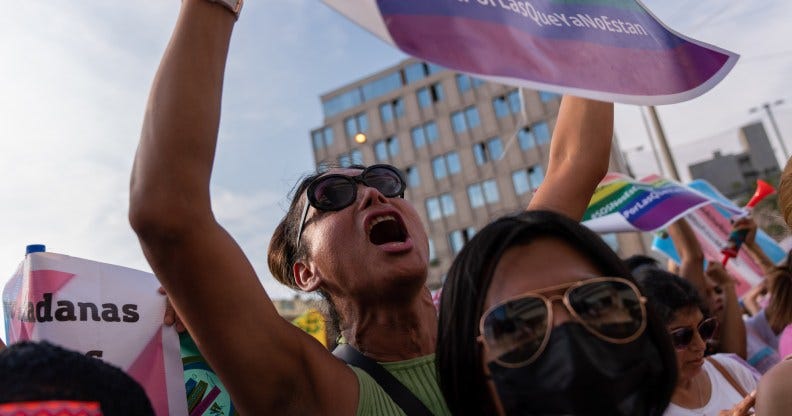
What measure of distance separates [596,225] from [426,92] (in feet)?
117

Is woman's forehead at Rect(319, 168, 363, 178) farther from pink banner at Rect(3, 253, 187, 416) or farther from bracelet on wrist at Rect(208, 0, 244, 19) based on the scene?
bracelet on wrist at Rect(208, 0, 244, 19)

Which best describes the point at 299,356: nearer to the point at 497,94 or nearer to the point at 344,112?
the point at 497,94

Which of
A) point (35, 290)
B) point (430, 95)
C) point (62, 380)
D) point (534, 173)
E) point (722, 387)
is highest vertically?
point (430, 95)

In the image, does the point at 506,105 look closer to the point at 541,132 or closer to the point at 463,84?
the point at 541,132

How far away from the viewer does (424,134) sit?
39.8m

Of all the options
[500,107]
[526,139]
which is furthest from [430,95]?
[526,139]

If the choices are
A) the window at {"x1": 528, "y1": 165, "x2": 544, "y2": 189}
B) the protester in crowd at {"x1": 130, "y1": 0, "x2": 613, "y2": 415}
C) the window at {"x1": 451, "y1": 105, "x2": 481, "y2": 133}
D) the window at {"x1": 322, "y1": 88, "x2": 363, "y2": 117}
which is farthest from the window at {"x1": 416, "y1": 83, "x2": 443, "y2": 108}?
the protester in crowd at {"x1": 130, "y1": 0, "x2": 613, "y2": 415}

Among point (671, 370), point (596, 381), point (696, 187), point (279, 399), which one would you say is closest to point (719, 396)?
point (671, 370)

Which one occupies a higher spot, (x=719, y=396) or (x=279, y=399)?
(x=279, y=399)

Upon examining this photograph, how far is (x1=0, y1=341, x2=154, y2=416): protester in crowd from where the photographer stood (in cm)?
106

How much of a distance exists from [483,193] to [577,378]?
3714 cm

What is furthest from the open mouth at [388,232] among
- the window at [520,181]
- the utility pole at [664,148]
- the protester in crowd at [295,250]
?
the window at [520,181]

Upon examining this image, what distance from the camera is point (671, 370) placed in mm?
1290

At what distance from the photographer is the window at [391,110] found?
133 feet
